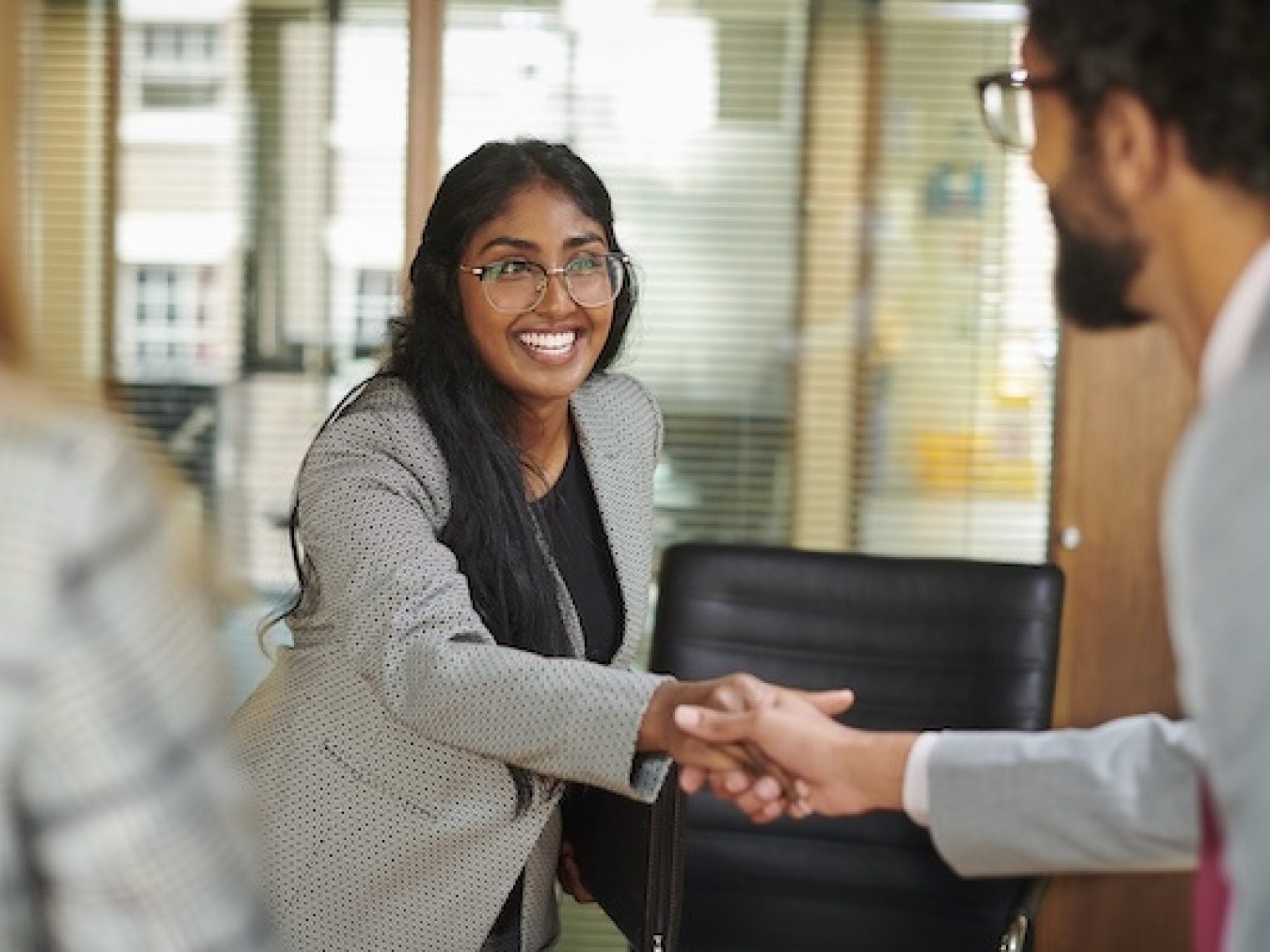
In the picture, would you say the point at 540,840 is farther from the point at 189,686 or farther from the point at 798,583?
the point at 189,686

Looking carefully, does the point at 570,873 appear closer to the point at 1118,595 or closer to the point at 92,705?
the point at 1118,595

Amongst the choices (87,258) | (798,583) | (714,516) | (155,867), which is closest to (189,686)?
(155,867)

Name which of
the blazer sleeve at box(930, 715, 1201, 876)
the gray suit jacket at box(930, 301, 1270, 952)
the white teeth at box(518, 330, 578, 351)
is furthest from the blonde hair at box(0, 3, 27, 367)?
the white teeth at box(518, 330, 578, 351)

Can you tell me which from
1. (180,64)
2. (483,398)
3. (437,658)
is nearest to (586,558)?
(483,398)

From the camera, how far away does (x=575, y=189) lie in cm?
290

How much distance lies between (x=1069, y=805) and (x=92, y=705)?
102cm

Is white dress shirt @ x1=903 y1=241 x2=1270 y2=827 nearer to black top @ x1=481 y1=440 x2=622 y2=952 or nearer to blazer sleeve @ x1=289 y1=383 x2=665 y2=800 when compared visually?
blazer sleeve @ x1=289 y1=383 x2=665 y2=800

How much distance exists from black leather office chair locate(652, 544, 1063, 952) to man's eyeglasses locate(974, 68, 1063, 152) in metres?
0.99

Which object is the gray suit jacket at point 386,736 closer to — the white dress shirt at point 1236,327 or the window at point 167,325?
the white dress shirt at point 1236,327

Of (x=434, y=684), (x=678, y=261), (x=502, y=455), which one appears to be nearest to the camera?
(x=434, y=684)

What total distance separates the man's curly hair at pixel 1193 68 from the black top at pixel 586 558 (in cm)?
142

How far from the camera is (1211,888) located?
1421 mm

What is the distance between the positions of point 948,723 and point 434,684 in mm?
1046

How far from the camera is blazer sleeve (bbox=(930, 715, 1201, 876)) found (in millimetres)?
1829
